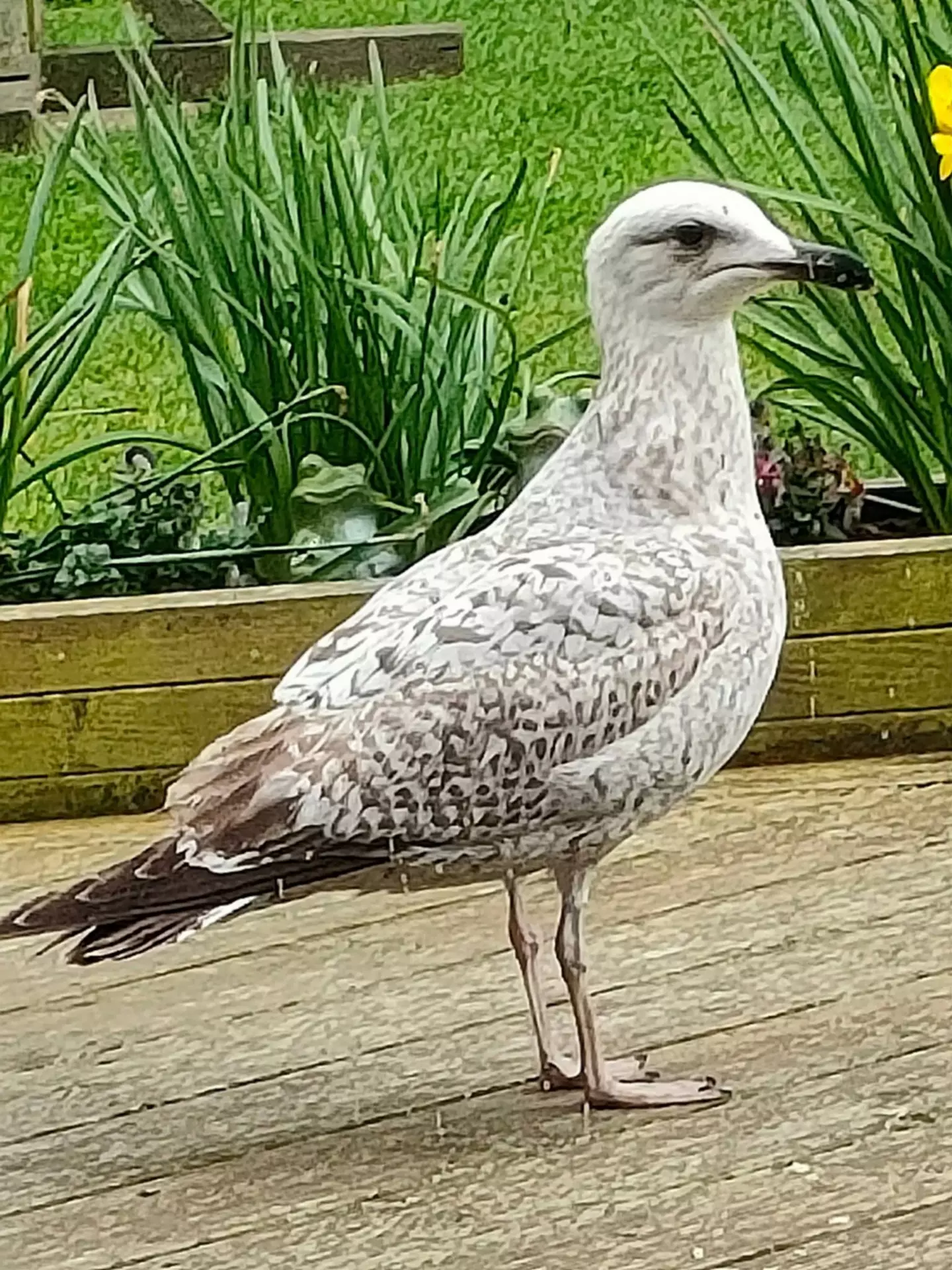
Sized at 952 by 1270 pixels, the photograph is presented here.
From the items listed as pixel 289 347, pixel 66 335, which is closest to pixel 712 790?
pixel 289 347

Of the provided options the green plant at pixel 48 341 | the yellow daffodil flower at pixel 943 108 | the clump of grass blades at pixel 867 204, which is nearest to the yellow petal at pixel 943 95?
the yellow daffodil flower at pixel 943 108

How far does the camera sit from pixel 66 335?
131 centimetres

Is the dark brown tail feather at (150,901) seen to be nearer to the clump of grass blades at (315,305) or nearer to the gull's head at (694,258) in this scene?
the gull's head at (694,258)

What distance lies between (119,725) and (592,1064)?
1.60ft

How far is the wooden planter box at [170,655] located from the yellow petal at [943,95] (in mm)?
306

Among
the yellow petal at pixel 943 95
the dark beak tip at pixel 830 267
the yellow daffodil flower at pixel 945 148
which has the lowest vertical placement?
the dark beak tip at pixel 830 267

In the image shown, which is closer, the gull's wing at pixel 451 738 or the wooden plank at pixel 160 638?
the gull's wing at pixel 451 738

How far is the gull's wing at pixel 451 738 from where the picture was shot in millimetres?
800

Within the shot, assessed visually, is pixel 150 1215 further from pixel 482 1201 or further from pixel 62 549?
pixel 62 549

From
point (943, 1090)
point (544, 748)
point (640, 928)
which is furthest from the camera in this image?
point (640, 928)

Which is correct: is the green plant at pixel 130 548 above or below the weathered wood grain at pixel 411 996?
above

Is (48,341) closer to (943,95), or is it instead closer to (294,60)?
(294,60)

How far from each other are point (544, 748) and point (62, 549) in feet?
2.05

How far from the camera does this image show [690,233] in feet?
2.64
